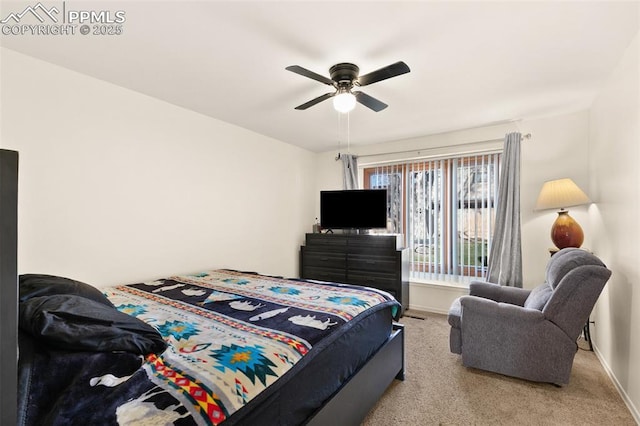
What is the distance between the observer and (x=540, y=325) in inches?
86.6

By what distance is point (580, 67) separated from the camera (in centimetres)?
231

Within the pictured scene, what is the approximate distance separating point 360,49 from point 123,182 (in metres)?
2.31

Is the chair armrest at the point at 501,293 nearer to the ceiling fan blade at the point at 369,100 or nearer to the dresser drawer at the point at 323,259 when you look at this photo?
the dresser drawer at the point at 323,259

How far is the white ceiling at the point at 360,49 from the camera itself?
1688 millimetres

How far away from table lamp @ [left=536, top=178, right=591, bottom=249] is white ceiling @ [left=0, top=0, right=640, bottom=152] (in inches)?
35.1

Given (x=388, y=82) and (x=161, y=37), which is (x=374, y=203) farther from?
(x=161, y=37)

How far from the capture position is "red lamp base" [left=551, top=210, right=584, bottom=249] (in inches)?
114

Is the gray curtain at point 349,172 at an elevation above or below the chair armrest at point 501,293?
above

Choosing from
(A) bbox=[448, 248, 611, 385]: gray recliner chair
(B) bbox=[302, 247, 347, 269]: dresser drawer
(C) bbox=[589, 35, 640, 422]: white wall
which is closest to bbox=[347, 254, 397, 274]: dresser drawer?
(B) bbox=[302, 247, 347, 269]: dresser drawer

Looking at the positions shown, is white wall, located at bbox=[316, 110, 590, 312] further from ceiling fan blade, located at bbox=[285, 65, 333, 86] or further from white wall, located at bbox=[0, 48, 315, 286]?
white wall, located at bbox=[0, 48, 315, 286]

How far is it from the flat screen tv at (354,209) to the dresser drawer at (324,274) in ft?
2.11

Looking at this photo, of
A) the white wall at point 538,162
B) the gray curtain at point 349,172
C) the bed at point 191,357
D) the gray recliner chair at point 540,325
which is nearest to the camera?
the bed at point 191,357

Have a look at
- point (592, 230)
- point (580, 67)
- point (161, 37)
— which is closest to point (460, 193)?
point (592, 230)

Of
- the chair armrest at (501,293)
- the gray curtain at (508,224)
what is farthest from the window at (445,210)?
the chair armrest at (501,293)
